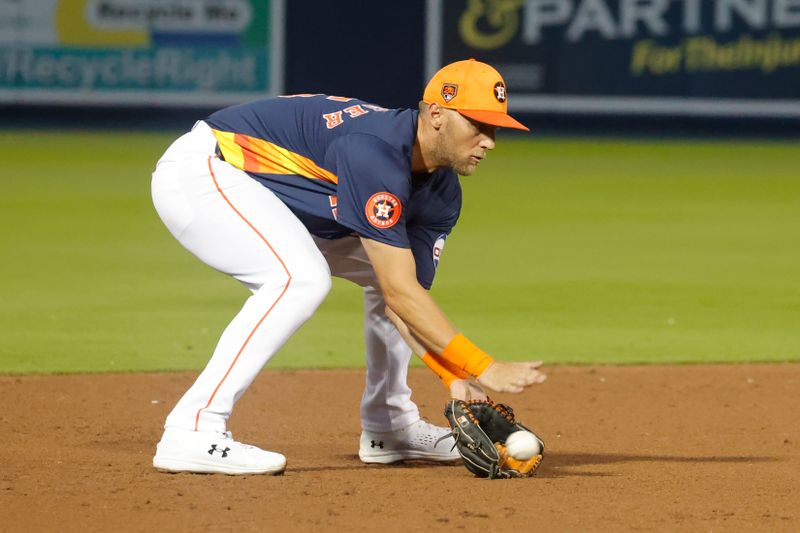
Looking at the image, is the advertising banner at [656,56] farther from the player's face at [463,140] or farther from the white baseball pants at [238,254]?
the player's face at [463,140]

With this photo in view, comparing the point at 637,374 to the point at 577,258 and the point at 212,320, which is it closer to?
the point at 212,320

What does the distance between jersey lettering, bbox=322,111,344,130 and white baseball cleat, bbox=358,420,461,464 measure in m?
1.20

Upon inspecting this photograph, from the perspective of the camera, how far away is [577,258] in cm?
1120

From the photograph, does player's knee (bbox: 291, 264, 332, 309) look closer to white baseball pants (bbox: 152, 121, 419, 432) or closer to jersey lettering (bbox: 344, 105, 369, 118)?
white baseball pants (bbox: 152, 121, 419, 432)

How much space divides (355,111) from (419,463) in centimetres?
138

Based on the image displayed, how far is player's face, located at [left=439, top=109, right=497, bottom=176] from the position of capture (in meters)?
4.78

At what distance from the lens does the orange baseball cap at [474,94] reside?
4.74 m

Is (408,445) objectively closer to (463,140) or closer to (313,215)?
(313,215)

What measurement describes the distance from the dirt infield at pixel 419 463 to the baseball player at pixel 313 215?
0.32m

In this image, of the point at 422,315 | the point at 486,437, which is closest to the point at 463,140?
the point at 422,315

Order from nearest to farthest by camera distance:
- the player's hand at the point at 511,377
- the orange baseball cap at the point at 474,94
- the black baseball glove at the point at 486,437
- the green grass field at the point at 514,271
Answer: the player's hand at the point at 511,377 < the orange baseball cap at the point at 474,94 < the black baseball glove at the point at 486,437 < the green grass field at the point at 514,271

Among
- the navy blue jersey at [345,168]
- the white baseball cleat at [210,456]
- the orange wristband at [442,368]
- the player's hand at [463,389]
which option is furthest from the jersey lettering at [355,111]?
the white baseball cleat at [210,456]

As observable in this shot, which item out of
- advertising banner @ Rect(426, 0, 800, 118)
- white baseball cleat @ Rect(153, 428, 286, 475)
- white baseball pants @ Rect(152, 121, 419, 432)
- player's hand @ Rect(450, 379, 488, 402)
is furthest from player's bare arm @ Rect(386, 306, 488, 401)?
advertising banner @ Rect(426, 0, 800, 118)

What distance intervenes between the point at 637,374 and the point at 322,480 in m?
2.74
